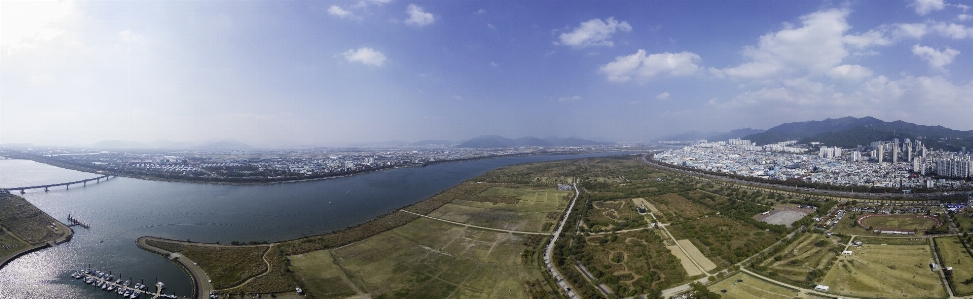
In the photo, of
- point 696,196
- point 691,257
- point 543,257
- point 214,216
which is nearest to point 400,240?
point 543,257

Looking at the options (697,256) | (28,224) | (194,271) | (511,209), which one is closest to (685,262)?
(697,256)

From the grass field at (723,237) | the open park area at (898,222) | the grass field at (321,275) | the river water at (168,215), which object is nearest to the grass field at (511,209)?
the river water at (168,215)

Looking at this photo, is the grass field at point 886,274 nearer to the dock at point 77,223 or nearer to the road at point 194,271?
the road at point 194,271

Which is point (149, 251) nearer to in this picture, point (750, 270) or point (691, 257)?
point (691, 257)

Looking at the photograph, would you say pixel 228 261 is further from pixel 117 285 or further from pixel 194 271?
pixel 117 285

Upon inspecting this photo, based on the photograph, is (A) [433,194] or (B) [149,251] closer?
(B) [149,251]
